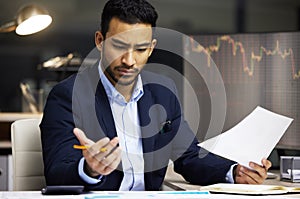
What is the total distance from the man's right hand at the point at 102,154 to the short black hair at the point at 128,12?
0.50 meters

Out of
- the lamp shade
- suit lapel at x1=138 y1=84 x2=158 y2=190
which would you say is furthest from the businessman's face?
the lamp shade

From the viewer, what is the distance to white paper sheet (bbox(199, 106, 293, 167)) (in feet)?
5.82

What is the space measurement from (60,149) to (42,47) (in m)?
3.12

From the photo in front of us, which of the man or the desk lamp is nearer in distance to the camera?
the man

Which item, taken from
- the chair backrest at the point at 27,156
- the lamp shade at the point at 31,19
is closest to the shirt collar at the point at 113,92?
the chair backrest at the point at 27,156

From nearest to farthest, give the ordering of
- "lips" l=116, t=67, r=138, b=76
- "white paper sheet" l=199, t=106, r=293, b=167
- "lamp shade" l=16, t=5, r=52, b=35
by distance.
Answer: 1. "white paper sheet" l=199, t=106, r=293, b=167
2. "lips" l=116, t=67, r=138, b=76
3. "lamp shade" l=16, t=5, r=52, b=35

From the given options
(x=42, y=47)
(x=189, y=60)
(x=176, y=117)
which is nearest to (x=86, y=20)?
(x=42, y=47)

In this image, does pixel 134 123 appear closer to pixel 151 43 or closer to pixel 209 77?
pixel 151 43

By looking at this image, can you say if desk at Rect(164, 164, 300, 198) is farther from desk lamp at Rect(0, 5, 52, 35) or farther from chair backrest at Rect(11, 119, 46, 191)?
desk lamp at Rect(0, 5, 52, 35)

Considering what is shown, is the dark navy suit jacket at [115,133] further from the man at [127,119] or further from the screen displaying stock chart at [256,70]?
the screen displaying stock chart at [256,70]

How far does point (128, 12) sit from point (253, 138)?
0.54 metres

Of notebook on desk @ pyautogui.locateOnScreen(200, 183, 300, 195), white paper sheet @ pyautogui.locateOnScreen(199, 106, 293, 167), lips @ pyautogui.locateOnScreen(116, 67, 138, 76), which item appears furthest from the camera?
lips @ pyautogui.locateOnScreen(116, 67, 138, 76)

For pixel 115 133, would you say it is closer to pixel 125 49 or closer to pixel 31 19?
pixel 125 49

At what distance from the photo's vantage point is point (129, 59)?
1858mm
